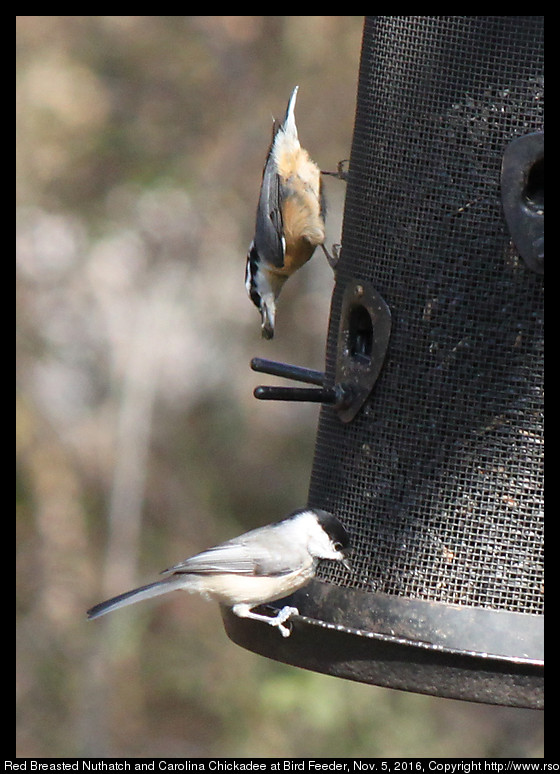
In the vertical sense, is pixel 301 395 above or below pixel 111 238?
below

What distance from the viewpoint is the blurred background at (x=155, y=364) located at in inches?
300

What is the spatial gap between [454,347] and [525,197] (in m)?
0.49

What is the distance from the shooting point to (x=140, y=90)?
8.52 m

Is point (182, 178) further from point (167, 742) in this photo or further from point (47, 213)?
point (167, 742)

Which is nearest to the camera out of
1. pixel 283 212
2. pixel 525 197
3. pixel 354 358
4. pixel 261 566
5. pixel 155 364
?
pixel 525 197

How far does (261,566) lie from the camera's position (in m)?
3.69

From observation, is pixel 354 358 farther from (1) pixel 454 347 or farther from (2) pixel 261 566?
(2) pixel 261 566

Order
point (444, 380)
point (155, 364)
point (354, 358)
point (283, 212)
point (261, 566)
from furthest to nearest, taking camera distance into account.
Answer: point (155, 364), point (283, 212), point (354, 358), point (261, 566), point (444, 380)

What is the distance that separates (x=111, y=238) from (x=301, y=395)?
15.7 feet

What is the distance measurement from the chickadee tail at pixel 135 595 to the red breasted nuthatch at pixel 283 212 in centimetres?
159

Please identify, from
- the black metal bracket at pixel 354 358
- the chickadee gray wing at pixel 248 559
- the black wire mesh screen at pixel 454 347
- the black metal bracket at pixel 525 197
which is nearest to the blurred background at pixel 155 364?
the chickadee gray wing at pixel 248 559

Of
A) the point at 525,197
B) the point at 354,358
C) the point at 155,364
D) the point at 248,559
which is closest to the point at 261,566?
the point at 248,559

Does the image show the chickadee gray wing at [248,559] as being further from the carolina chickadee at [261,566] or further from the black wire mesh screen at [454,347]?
the black wire mesh screen at [454,347]

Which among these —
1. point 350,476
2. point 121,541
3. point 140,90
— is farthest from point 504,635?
point 140,90
